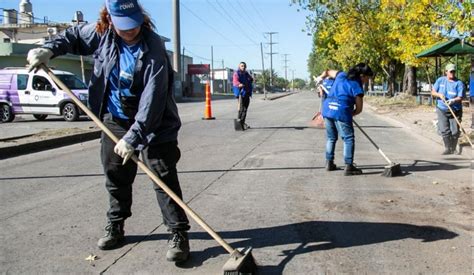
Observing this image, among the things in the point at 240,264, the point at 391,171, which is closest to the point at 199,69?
the point at 391,171

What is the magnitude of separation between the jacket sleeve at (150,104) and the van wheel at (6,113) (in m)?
16.5

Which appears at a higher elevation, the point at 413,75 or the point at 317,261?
the point at 413,75

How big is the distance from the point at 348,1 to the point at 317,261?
26.0 metres

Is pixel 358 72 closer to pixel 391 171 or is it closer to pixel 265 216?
pixel 391 171

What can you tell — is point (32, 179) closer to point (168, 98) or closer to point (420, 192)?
point (168, 98)

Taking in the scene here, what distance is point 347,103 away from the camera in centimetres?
756

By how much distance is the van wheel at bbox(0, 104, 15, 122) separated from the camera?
60.8 feet

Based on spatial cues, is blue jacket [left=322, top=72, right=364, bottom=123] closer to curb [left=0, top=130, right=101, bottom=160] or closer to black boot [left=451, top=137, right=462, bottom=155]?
black boot [left=451, top=137, right=462, bottom=155]

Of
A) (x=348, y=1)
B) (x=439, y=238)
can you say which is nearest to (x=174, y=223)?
(x=439, y=238)

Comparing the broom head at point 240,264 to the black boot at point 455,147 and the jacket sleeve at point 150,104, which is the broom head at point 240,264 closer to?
the jacket sleeve at point 150,104

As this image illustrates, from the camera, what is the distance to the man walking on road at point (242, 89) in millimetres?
14250

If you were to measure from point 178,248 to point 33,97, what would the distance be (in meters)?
16.0

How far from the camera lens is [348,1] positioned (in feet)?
92.2

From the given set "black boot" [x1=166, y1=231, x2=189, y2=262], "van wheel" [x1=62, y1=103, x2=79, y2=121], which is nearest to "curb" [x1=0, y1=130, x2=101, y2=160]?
"van wheel" [x1=62, y1=103, x2=79, y2=121]
